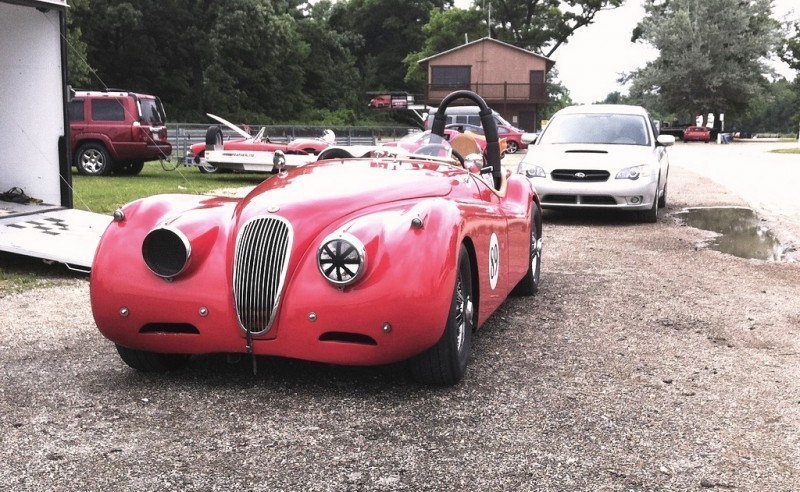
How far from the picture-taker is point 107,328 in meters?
4.46

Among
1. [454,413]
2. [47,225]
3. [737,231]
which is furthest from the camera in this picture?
[737,231]

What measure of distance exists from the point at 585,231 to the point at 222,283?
788cm

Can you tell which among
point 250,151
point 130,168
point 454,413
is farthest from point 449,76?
point 454,413

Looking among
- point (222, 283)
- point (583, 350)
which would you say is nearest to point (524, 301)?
point (583, 350)

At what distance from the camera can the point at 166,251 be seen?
439 centimetres

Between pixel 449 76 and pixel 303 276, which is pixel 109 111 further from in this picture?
pixel 449 76

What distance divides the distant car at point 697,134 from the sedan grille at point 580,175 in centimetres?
5045

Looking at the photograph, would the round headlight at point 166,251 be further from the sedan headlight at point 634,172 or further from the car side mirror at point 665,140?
the car side mirror at point 665,140

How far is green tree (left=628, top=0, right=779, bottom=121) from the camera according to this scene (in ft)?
207

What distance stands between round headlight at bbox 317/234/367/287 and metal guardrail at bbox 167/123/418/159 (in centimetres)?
1833

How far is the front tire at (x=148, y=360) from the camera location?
4641mm

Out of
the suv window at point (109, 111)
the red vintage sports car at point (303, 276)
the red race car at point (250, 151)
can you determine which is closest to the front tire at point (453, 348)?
the red vintage sports car at point (303, 276)

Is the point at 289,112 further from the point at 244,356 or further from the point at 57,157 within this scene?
the point at 244,356

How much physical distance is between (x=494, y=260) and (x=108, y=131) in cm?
1712
